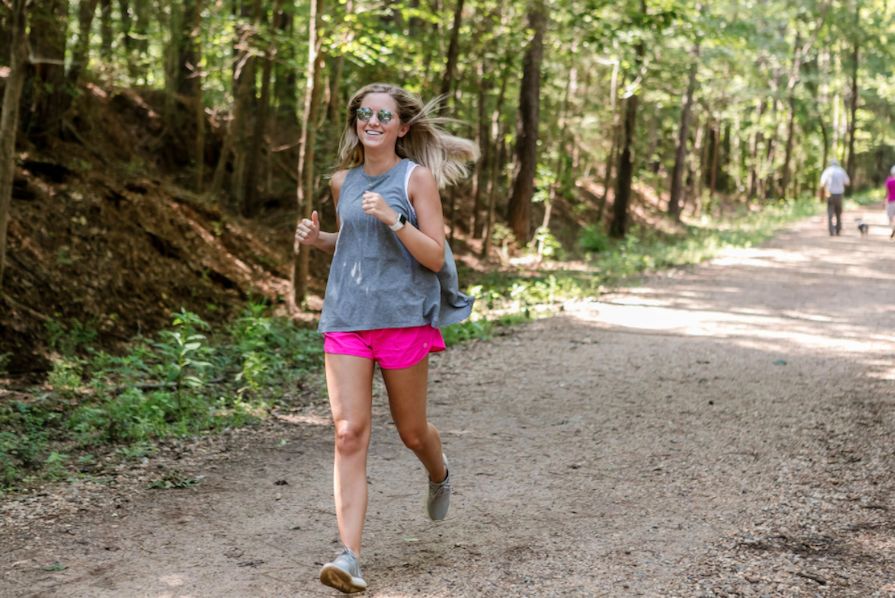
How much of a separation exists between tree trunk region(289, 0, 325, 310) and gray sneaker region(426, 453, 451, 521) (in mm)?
7311

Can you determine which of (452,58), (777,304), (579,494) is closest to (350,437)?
(579,494)

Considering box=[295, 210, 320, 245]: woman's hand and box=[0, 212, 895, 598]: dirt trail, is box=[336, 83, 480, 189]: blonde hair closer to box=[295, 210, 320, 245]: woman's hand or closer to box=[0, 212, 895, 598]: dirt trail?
box=[295, 210, 320, 245]: woman's hand

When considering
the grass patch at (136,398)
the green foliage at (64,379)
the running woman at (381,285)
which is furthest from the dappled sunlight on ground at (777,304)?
the green foliage at (64,379)

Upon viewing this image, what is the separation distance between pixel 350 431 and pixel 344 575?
59cm

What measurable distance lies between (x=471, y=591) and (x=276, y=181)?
54.8ft

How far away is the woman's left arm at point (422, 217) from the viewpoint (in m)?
3.14

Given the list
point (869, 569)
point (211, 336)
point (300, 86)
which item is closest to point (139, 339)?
point (211, 336)

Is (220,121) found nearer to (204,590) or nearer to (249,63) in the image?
(249,63)

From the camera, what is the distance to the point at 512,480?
16.1ft

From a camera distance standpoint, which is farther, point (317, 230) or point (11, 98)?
point (11, 98)

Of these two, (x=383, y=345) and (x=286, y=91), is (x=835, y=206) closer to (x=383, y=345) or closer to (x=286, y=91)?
(x=286, y=91)

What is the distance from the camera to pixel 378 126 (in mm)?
3457

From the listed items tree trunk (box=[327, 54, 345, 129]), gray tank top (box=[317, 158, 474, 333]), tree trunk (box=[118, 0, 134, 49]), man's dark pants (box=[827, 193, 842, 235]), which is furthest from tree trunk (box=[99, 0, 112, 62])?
man's dark pants (box=[827, 193, 842, 235])

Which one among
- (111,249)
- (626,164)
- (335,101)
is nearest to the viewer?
(111,249)
